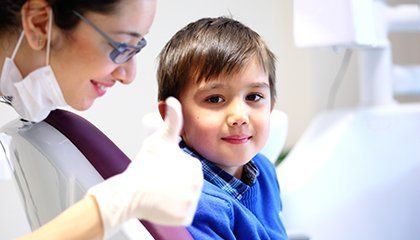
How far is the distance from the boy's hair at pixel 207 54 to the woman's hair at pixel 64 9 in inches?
13.1

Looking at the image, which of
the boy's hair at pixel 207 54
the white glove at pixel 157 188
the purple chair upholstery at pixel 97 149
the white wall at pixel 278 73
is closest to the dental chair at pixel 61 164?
the purple chair upholstery at pixel 97 149

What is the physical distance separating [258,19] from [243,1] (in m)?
0.16

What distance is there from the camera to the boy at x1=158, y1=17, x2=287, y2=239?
110 cm

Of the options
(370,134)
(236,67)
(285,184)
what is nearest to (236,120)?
(236,67)

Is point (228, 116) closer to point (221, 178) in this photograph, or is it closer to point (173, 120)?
point (221, 178)

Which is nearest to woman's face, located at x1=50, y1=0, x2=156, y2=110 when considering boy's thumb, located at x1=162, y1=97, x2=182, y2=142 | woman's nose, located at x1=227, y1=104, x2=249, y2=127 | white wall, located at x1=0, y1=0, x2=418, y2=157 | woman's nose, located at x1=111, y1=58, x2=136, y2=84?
woman's nose, located at x1=111, y1=58, x2=136, y2=84

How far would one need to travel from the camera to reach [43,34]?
83 centimetres

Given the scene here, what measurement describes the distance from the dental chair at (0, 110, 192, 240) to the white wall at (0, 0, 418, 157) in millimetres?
768

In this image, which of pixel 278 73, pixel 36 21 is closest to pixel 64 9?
pixel 36 21

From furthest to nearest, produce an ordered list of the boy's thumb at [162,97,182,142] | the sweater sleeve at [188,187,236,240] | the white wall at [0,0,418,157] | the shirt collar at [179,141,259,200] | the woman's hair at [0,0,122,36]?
the white wall at [0,0,418,157]
the shirt collar at [179,141,259,200]
the sweater sleeve at [188,187,236,240]
the woman's hair at [0,0,122,36]
the boy's thumb at [162,97,182,142]

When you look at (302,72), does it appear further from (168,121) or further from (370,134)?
(168,121)

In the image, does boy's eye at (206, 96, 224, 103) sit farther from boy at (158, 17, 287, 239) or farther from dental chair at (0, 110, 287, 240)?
dental chair at (0, 110, 287, 240)

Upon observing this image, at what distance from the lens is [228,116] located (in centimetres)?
111

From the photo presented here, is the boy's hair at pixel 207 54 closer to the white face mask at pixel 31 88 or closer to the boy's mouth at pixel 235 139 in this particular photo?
the boy's mouth at pixel 235 139
